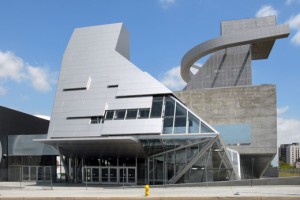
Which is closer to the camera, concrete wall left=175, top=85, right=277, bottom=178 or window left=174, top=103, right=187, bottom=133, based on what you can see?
Result: window left=174, top=103, right=187, bottom=133

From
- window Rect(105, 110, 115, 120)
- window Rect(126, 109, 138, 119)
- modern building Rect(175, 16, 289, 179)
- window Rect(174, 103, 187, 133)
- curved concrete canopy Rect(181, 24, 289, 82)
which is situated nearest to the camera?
window Rect(174, 103, 187, 133)

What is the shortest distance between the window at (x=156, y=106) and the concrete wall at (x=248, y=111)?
1526 centimetres

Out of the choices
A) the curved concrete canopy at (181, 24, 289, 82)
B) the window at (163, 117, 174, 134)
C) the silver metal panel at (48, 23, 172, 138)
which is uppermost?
the curved concrete canopy at (181, 24, 289, 82)

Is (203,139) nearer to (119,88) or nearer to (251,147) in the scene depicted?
(119,88)

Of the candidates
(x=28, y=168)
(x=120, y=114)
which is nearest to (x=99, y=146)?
(x=120, y=114)

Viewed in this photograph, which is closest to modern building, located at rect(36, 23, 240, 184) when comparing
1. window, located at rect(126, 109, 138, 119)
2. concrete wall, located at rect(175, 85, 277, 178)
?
window, located at rect(126, 109, 138, 119)

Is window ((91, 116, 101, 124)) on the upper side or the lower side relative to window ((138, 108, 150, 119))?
lower

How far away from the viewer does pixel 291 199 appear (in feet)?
65.5

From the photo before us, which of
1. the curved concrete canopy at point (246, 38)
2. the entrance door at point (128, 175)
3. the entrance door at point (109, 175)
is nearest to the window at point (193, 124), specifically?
the entrance door at point (128, 175)

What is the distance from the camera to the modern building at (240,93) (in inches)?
1948

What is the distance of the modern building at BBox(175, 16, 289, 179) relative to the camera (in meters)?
49.5

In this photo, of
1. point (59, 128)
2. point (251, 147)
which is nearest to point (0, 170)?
point (59, 128)

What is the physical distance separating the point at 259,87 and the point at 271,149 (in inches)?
324

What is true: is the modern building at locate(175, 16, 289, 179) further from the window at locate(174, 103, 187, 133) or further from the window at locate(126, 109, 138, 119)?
the window at locate(126, 109, 138, 119)
